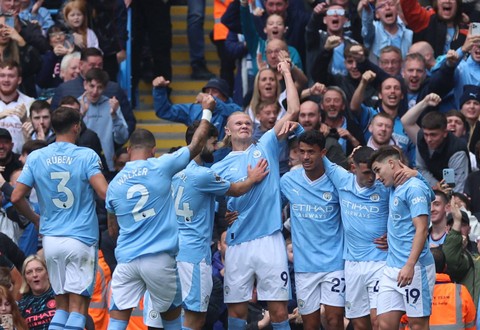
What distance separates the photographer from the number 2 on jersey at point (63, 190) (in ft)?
45.7

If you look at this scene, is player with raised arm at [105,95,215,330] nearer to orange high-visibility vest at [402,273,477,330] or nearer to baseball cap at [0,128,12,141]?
orange high-visibility vest at [402,273,477,330]

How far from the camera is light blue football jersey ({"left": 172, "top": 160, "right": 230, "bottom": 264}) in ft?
46.9

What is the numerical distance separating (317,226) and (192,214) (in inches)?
52.3

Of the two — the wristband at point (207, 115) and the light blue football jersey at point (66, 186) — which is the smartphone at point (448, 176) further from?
the light blue football jersey at point (66, 186)

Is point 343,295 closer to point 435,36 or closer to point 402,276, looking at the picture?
point 402,276

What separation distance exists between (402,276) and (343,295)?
1.22m

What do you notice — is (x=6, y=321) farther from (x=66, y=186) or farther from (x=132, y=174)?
(x=132, y=174)

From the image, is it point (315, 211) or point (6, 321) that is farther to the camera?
point (315, 211)

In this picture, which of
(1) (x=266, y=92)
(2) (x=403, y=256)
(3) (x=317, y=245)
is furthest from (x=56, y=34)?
(2) (x=403, y=256)

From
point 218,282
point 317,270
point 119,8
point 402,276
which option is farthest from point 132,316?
point 119,8

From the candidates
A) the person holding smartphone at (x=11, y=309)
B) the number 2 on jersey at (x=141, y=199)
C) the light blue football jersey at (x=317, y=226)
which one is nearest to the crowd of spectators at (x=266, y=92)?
the person holding smartphone at (x=11, y=309)

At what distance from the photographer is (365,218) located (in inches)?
563

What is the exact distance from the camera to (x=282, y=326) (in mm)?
14289

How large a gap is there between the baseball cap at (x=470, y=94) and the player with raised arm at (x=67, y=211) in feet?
19.4
